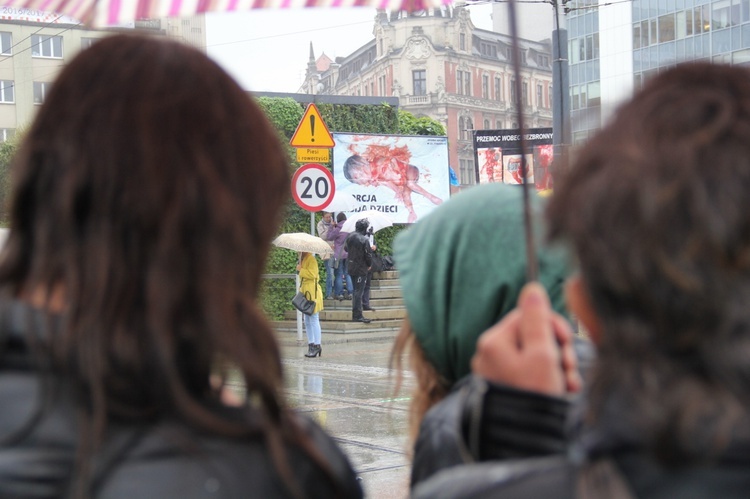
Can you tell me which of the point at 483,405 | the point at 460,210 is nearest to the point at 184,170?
the point at 483,405

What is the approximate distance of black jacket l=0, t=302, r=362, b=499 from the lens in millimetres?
1255

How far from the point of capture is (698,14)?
188ft

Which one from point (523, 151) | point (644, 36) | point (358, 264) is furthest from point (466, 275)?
point (644, 36)

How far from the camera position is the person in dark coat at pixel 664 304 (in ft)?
3.62

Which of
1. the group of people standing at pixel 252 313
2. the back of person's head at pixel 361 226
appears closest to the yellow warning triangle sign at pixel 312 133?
the back of person's head at pixel 361 226

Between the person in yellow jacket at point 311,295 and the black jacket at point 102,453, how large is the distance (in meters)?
12.3

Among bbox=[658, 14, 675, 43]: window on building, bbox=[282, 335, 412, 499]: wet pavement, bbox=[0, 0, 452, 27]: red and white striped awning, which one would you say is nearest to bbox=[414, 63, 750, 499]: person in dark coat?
bbox=[0, 0, 452, 27]: red and white striped awning

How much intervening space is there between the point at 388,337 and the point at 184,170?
15.8 m

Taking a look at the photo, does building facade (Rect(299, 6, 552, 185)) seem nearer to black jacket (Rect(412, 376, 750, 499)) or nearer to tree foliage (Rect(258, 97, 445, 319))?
tree foliage (Rect(258, 97, 445, 319))

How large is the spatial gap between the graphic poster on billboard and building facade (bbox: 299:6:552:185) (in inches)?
2878

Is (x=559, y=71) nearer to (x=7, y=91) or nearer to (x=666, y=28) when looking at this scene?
(x=666, y=28)

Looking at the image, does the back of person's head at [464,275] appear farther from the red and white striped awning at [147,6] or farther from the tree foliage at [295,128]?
the tree foliage at [295,128]

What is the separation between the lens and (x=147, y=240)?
133 cm

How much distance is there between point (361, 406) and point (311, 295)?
4317 mm
